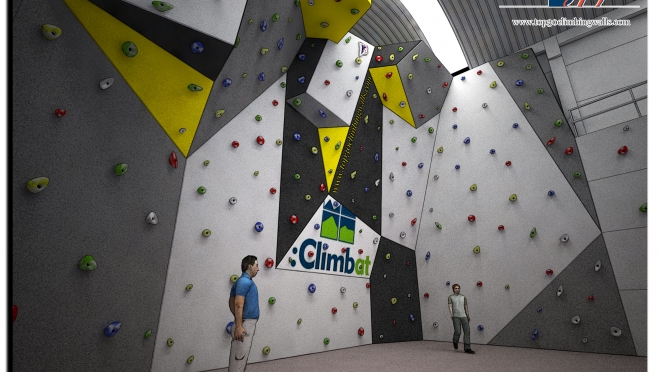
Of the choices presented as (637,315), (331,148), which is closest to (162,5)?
(331,148)

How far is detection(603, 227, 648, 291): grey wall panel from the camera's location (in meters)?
6.04

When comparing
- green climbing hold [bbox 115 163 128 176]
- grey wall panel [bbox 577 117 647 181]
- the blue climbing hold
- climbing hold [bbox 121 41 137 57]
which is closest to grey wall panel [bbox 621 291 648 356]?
grey wall panel [bbox 577 117 647 181]

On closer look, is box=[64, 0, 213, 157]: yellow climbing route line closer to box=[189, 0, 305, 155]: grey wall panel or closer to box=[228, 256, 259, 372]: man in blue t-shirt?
box=[189, 0, 305, 155]: grey wall panel

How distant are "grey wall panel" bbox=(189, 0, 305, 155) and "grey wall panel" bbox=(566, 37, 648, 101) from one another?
210 inches

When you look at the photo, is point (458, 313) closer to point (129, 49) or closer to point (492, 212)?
point (492, 212)

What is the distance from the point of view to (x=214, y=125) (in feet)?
16.3

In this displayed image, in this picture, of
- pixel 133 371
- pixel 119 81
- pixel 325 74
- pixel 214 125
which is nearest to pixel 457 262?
pixel 325 74

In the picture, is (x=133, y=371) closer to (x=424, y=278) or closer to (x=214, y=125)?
(x=214, y=125)

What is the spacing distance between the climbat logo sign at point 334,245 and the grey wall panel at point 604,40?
506cm

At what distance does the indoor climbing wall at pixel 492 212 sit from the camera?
22.8 ft

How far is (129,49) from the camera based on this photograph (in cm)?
365

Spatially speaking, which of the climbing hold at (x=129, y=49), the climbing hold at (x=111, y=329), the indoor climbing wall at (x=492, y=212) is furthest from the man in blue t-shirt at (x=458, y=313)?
the climbing hold at (x=129, y=49)

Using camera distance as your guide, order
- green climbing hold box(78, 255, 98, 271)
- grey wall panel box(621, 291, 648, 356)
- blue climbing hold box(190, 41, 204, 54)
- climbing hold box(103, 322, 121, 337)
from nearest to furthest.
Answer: green climbing hold box(78, 255, 98, 271) < climbing hold box(103, 322, 121, 337) < blue climbing hold box(190, 41, 204, 54) < grey wall panel box(621, 291, 648, 356)

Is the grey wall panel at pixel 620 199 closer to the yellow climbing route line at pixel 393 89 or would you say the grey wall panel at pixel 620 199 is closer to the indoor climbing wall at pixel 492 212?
the indoor climbing wall at pixel 492 212
